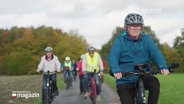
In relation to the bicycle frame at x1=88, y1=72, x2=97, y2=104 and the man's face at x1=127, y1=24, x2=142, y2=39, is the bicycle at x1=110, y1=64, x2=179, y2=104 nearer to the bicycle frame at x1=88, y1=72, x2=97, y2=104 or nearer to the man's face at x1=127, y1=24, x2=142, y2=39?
the man's face at x1=127, y1=24, x2=142, y2=39

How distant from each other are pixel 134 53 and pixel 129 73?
0.46 meters

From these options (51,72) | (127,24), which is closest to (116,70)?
(127,24)

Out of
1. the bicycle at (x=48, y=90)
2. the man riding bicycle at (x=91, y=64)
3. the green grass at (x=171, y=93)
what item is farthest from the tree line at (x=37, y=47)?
the bicycle at (x=48, y=90)

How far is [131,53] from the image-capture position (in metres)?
6.57

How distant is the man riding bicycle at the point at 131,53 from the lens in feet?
21.2

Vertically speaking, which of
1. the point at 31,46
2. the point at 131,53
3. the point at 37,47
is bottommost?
the point at 131,53

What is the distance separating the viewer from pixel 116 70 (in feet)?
20.4

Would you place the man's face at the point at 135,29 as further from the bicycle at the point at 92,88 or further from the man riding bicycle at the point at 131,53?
the bicycle at the point at 92,88

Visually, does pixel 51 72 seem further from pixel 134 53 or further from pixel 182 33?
pixel 182 33

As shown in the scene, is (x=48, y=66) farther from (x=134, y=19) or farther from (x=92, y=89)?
(x=134, y=19)

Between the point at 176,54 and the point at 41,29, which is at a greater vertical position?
the point at 41,29

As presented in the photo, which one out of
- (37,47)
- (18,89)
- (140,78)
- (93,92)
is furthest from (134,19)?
(37,47)

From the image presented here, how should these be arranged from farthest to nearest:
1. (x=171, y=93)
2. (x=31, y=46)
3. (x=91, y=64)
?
(x=31, y=46) → (x=171, y=93) → (x=91, y=64)

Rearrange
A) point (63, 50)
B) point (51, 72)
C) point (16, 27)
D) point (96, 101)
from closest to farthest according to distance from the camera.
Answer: point (51, 72) < point (96, 101) < point (63, 50) < point (16, 27)
